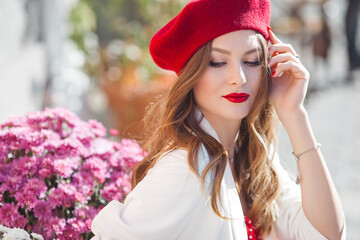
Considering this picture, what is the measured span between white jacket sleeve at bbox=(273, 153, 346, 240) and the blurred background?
0.30 meters

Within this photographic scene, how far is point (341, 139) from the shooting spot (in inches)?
288

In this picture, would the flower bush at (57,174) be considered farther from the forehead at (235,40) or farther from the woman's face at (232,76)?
the forehead at (235,40)

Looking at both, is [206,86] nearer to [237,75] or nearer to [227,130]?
[237,75]

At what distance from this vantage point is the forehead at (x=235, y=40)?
6.30ft

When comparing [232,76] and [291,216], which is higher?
[232,76]

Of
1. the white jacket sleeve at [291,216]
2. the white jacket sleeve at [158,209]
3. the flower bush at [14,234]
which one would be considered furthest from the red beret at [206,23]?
the flower bush at [14,234]

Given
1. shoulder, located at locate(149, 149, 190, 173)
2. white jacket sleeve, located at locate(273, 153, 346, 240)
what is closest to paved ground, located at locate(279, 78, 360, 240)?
white jacket sleeve, located at locate(273, 153, 346, 240)

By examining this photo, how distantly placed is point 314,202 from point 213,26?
745 millimetres

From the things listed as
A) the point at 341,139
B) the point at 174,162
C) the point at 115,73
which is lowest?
the point at 341,139

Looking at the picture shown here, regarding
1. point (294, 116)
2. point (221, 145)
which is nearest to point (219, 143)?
point (221, 145)

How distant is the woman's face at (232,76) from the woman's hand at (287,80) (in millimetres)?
77

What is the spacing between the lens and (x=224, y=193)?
6.05 ft

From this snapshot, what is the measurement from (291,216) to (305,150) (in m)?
0.33

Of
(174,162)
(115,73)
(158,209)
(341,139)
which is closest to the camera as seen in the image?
(158,209)
